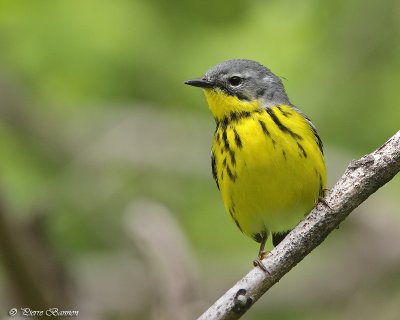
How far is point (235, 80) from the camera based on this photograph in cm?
646

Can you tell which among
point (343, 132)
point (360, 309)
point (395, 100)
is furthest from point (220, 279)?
point (395, 100)

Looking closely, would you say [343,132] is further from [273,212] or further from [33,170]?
[33,170]

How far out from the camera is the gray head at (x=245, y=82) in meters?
6.36

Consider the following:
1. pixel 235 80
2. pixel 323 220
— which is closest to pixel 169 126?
pixel 235 80

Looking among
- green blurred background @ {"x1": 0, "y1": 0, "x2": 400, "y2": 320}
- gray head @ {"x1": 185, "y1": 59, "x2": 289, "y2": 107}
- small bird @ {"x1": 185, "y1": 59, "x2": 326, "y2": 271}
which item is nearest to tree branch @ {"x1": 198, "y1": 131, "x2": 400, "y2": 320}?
small bird @ {"x1": 185, "y1": 59, "x2": 326, "y2": 271}

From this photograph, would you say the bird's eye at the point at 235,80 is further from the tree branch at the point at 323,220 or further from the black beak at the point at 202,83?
the tree branch at the point at 323,220

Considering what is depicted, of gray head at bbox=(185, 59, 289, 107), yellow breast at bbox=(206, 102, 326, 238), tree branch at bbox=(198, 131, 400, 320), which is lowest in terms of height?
tree branch at bbox=(198, 131, 400, 320)

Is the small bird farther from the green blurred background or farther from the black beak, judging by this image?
the green blurred background

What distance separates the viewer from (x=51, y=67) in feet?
27.2

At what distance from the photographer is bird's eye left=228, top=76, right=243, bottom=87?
21.2 ft

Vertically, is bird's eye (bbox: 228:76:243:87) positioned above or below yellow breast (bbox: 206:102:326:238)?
above

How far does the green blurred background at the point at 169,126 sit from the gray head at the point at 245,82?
1.42 m

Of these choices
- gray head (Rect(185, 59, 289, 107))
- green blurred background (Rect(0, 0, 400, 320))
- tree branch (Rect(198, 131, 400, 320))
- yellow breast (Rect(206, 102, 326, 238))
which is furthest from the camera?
green blurred background (Rect(0, 0, 400, 320))

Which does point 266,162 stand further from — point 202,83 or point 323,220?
point 323,220
